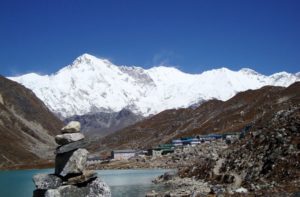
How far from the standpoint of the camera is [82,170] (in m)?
23.8

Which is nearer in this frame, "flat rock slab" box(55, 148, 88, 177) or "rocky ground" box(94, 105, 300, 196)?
"flat rock slab" box(55, 148, 88, 177)

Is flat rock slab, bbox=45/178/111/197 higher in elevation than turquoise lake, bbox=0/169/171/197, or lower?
lower

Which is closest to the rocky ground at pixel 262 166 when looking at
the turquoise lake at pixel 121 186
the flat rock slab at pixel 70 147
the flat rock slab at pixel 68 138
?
the turquoise lake at pixel 121 186

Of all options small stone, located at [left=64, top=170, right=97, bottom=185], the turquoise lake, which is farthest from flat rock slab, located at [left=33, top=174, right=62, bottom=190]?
the turquoise lake

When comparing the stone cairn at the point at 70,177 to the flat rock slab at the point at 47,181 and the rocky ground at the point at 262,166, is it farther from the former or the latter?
the rocky ground at the point at 262,166

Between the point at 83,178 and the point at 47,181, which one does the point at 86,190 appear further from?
the point at 47,181

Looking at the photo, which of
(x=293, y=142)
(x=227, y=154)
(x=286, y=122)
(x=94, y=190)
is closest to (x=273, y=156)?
(x=293, y=142)

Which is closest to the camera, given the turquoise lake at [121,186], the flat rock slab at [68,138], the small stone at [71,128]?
the flat rock slab at [68,138]

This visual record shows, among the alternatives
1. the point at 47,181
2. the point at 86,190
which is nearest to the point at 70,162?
the point at 47,181

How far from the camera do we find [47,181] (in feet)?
76.8

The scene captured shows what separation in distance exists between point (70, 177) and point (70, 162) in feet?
2.38

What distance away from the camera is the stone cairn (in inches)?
917

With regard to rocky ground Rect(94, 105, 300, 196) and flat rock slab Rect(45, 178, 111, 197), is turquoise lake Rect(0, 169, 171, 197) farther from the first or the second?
flat rock slab Rect(45, 178, 111, 197)

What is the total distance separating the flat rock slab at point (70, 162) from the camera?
Answer: 23766mm
